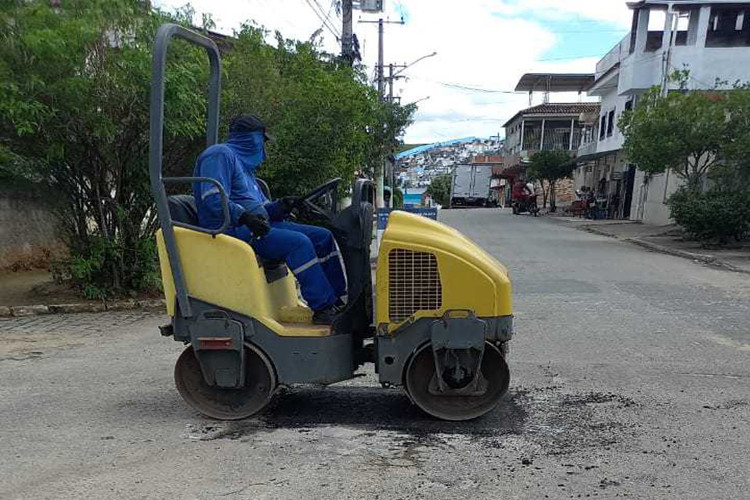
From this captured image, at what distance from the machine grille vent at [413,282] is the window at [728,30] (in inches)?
961

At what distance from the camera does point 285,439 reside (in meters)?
3.62

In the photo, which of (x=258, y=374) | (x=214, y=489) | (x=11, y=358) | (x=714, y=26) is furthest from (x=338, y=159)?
(x=714, y=26)

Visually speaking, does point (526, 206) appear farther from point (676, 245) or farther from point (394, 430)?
point (394, 430)

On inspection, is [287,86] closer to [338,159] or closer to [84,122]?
[338,159]

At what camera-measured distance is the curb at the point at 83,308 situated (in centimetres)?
735

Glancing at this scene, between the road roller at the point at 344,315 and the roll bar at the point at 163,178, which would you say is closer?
the roll bar at the point at 163,178

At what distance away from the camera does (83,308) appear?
24.6 ft

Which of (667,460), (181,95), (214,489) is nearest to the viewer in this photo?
(214,489)

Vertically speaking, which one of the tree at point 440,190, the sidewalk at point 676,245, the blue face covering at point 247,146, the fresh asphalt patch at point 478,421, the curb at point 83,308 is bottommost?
the tree at point 440,190

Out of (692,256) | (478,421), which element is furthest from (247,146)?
(692,256)

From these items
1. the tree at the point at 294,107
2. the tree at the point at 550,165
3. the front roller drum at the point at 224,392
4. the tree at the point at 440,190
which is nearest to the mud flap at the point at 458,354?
the front roller drum at the point at 224,392

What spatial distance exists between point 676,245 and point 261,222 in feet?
47.1

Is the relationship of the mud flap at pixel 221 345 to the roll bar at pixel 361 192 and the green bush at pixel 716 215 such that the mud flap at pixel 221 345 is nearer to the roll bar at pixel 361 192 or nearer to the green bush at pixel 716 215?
the roll bar at pixel 361 192

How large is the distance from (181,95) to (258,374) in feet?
12.2
